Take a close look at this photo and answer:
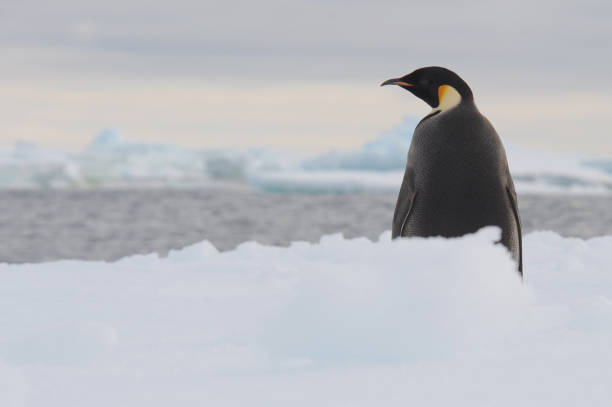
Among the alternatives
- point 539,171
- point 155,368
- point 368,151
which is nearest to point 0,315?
point 155,368

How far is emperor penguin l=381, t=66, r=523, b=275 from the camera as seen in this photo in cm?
360

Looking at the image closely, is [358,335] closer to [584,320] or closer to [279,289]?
[584,320]

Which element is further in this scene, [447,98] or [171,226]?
[171,226]

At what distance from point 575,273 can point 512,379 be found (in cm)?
262

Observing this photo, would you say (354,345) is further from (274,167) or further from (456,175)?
(274,167)

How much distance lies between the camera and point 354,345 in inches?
89.5

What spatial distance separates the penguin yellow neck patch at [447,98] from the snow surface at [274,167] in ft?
89.9

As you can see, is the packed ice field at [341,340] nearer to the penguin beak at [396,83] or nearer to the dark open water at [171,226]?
the penguin beak at [396,83]

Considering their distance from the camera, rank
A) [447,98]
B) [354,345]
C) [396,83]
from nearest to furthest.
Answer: [354,345], [447,98], [396,83]

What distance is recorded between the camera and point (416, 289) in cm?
238

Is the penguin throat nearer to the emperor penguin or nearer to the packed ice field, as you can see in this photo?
the emperor penguin

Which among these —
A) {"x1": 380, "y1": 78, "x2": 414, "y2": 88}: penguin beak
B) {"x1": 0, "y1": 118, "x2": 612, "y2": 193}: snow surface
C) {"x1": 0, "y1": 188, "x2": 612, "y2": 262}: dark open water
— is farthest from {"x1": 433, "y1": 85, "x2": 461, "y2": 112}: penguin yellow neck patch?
{"x1": 0, "y1": 118, "x2": 612, "y2": 193}: snow surface

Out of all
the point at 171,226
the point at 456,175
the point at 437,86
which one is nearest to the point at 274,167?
the point at 171,226

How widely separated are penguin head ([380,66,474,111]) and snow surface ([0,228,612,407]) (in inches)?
42.7
